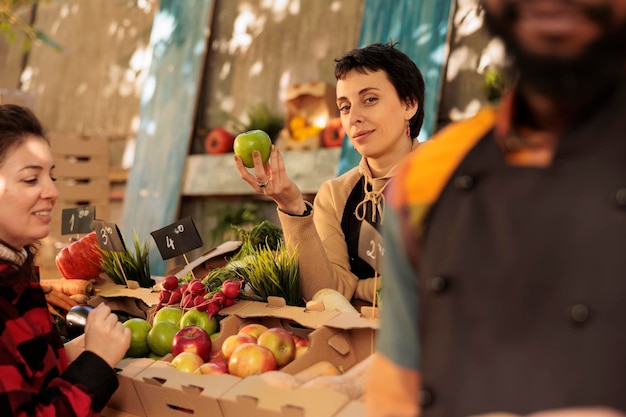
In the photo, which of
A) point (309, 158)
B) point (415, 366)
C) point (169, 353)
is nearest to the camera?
point (415, 366)

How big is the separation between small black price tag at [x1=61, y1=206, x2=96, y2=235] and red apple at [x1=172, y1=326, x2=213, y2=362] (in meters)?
0.93

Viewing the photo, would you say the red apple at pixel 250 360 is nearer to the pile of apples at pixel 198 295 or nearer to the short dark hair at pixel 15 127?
the pile of apples at pixel 198 295

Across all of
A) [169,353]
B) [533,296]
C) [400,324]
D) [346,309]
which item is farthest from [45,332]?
[533,296]

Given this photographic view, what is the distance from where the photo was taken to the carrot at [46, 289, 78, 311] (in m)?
2.22

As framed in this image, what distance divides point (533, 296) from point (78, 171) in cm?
561

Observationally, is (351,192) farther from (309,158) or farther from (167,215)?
(167,215)

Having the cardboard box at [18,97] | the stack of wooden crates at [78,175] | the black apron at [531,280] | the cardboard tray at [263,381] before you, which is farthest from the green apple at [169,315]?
the stack of wooden crates at [78,175]

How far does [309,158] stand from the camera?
16.4 ft

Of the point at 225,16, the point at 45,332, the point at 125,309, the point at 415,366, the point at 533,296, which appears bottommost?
the point at 125,309

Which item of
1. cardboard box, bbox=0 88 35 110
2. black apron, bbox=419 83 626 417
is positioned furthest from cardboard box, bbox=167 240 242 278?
cardboard box, bbox=0 88 35 110

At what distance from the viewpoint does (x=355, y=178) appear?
92.8 inches

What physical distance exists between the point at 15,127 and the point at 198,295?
0.72m

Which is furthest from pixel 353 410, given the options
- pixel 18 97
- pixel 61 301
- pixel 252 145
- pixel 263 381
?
pixel 18 97

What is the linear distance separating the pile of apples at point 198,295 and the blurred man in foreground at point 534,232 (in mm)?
1216
